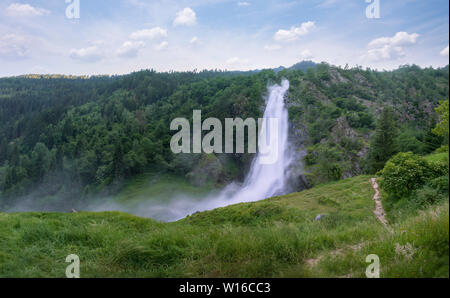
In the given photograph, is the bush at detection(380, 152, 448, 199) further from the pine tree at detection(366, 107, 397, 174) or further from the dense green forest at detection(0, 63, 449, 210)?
the dense green forest at detection(0, 63, 449, 210)

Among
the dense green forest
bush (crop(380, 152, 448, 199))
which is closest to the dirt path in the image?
bush (crop(380, 152, 448, 199))

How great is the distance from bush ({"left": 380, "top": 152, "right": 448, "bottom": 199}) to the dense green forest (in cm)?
1969

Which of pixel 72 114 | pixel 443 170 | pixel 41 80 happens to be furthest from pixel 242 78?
pixel 41 80

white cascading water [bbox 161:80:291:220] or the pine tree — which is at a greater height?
the pine tree

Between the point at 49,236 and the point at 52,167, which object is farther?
the point at 52,167

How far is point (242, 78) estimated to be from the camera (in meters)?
96.0

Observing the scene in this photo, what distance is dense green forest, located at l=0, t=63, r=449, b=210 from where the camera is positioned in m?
49.7

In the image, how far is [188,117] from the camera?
82.1 m

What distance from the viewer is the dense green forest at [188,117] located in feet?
163

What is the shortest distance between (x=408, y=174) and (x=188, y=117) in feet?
239

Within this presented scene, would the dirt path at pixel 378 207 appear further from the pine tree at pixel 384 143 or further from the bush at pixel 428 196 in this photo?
the pine tree at pixel 384 143

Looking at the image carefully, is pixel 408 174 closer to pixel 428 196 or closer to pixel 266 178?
pixel 428 196
